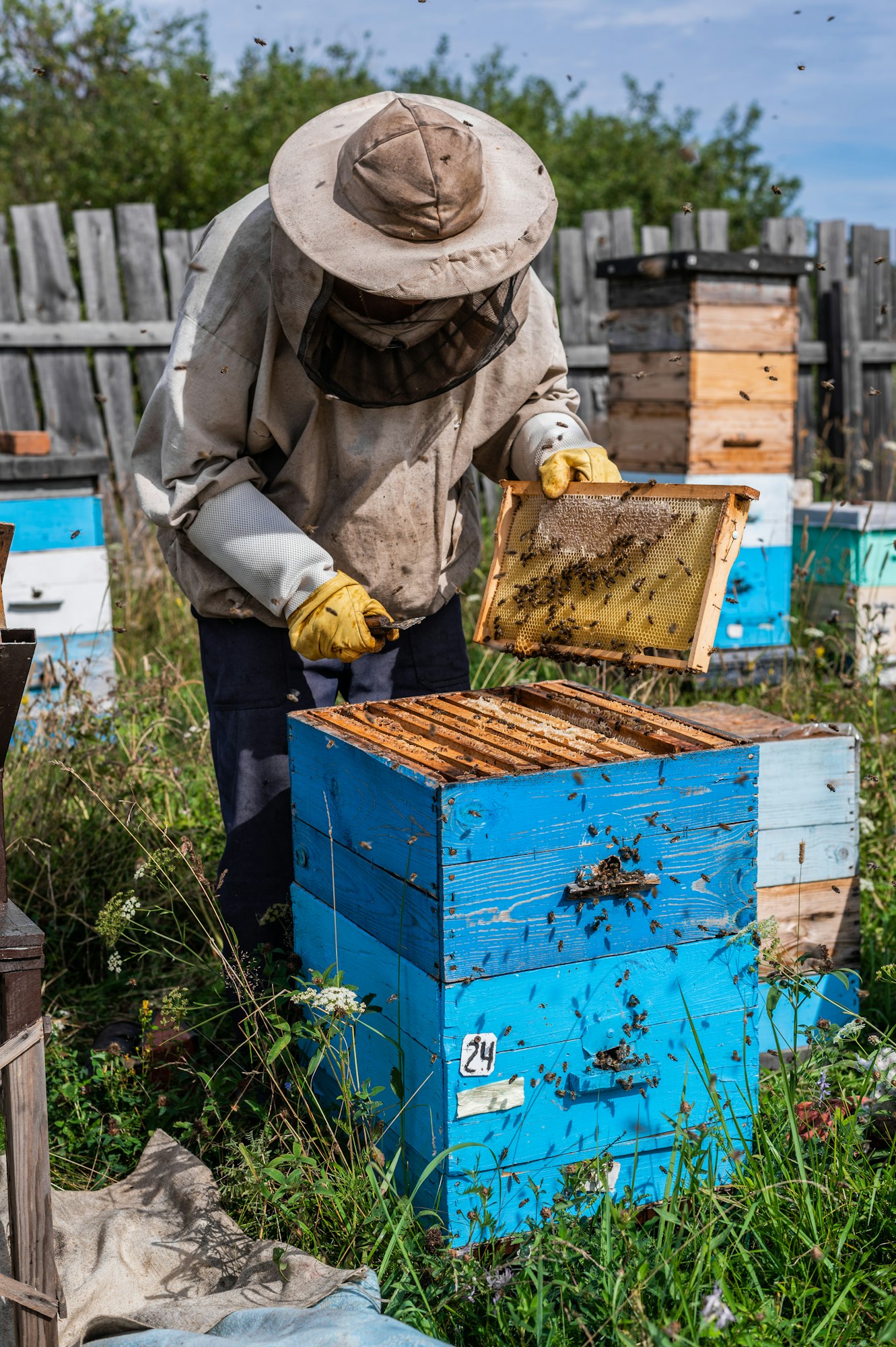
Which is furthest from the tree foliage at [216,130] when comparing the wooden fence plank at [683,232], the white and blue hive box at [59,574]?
the white and blue hive box at [59,574]

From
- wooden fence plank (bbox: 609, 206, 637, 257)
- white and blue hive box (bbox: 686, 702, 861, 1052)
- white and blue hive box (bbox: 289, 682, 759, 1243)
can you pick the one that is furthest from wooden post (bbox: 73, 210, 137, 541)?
white and blue hive box (bbox: 289, 682, 759, 1243)

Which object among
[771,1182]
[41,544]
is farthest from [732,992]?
[41,544]

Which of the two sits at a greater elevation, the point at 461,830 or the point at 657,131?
the point at 657,131

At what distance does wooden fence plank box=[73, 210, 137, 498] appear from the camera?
7.91 m

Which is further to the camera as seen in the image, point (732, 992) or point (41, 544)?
point (41, 544)

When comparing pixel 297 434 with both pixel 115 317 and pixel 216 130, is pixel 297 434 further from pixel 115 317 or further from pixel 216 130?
pixel 216 130

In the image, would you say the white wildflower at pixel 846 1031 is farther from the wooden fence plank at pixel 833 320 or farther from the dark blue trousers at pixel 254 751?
the wooden fence plank at pixel 833 320

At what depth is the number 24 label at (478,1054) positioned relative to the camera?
2.14 m

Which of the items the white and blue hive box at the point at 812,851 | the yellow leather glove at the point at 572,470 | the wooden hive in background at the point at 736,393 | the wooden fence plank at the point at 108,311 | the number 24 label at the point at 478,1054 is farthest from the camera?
the wooden fence plank at the point at 108,311

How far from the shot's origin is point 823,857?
3.19 metres

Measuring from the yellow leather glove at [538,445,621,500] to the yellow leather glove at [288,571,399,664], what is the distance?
0.56 metres

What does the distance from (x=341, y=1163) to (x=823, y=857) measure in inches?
59.6

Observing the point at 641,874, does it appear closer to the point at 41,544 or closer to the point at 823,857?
the point at 823,857

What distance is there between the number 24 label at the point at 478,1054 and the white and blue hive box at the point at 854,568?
342cm
